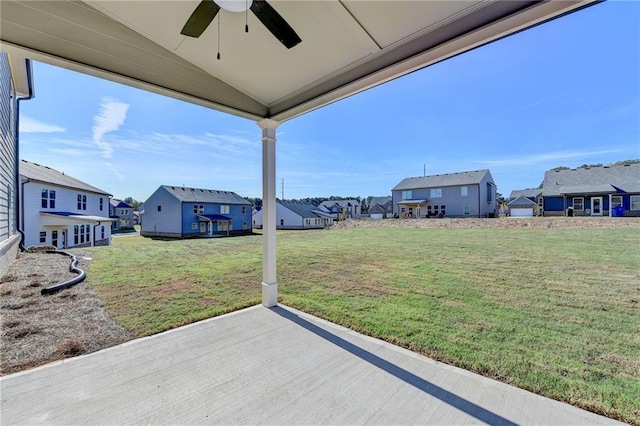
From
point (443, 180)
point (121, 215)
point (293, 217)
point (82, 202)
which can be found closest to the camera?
point (82, 202)

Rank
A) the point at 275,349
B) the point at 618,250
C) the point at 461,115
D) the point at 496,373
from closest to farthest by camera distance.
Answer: the point at 496,373
the point at 275,349
the point at 618,250
the point at 461,115

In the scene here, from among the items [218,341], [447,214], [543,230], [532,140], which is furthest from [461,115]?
[218,341]

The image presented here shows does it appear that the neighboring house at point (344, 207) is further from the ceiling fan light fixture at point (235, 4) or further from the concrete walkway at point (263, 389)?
the ceiling fan light fixture at point (235, 4)

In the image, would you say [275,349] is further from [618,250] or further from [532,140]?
[532,140]

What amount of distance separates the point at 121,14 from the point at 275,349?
342 cm

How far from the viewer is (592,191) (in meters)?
17.1

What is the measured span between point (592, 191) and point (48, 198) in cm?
3289

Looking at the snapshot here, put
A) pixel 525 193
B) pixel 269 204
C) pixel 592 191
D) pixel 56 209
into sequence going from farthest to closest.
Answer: pixel 525 193, pixel 592 191, pixel 56 209, pixel 269 204

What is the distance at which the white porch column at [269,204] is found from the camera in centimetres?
403

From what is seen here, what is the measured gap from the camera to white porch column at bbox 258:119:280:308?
4031 millimetres

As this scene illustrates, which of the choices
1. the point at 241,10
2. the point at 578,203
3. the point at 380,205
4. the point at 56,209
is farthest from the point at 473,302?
the point at 380,205

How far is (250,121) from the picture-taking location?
4168 mm

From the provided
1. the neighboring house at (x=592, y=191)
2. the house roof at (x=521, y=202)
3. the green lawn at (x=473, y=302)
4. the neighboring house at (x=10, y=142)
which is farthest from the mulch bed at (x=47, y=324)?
the house roof at (x=521, y=202)

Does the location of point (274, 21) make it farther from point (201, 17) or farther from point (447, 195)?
point (447, 195)
